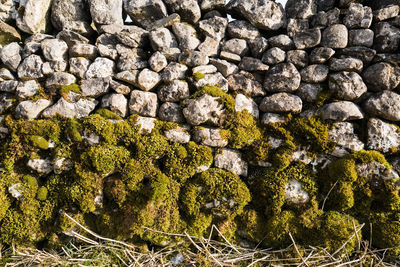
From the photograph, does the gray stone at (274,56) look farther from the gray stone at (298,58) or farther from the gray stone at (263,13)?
the gray stone at (263,13)

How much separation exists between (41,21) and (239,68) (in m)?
3.34

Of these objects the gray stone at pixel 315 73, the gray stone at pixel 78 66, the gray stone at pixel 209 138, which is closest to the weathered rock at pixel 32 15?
the gray stone at pixel 78 66

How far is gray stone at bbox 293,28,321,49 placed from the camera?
3047 mm

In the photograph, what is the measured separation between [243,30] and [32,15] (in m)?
3.35

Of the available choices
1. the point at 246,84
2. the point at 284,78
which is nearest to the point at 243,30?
the point at 246,84

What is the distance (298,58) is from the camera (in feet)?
10.2

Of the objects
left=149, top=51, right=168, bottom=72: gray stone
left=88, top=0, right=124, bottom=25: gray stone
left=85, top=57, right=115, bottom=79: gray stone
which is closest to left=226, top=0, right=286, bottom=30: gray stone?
left=149, top=51, right=168, bottom=72: gray stone

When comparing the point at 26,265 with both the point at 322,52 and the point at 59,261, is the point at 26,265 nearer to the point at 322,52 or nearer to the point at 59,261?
the point at 59,261

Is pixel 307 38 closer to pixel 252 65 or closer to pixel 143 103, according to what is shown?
pixel 252 65

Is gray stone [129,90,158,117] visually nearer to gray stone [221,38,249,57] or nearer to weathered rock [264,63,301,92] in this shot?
gray stone [221,38,249,57]

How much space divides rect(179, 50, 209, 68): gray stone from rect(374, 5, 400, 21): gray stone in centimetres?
244

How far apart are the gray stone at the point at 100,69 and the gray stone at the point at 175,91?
901 mm

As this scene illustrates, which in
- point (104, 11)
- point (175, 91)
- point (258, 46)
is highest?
point (104, 11)

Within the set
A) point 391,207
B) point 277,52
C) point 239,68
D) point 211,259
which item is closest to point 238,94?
point 239,68
